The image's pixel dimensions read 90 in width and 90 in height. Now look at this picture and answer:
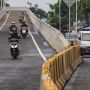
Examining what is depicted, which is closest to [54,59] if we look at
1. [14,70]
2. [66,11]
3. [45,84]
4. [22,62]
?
[45,84]

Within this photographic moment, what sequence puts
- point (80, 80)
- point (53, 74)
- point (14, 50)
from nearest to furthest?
1. point (53, 74)
2. point (80, 80)
3. point (14, 50)

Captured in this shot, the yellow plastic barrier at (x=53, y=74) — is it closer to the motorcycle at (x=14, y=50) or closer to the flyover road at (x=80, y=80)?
the flyover road at (x=80, y=80)

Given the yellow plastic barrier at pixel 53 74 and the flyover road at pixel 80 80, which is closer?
the yellow plastic barrier at pixel 53 74

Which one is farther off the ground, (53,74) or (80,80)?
(53,74)

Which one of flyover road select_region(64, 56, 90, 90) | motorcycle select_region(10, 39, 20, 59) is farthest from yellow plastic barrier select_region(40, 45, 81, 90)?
motorcycle select_region(10, 39, 20, 59)

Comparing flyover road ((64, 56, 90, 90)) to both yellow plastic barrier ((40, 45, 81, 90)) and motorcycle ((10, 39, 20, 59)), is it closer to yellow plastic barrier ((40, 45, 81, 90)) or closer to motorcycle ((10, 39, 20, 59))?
yellow plastic barrier ((40, 45, 81, 90))

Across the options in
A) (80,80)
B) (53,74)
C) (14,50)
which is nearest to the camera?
(53,74)

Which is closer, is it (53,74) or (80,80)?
(53,74)

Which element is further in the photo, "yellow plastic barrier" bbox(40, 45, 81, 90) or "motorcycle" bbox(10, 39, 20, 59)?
"motorcycle" bbox(10, 39, 20, 59)

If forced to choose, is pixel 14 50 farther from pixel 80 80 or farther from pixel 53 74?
pixel 53 74

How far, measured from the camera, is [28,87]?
17844mm

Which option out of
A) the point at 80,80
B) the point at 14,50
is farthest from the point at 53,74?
the point at 14,50

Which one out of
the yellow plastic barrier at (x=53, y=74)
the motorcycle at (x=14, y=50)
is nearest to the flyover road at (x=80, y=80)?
the yellow plastic barrier at (x=53, y=74)

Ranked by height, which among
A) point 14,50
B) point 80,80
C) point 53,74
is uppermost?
point 53,74
